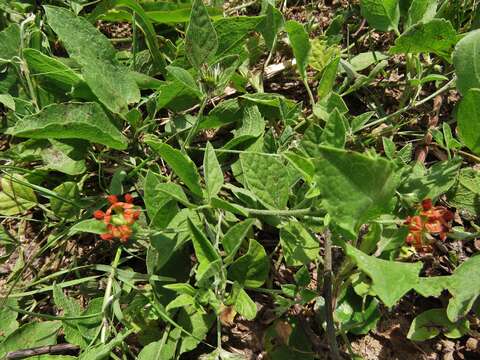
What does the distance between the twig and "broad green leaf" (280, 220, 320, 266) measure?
2.95ft

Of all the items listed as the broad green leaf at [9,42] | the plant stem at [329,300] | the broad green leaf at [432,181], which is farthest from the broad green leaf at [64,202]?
the broad green leaf at [432,181]

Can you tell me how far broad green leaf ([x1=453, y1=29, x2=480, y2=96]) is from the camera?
1701 mm

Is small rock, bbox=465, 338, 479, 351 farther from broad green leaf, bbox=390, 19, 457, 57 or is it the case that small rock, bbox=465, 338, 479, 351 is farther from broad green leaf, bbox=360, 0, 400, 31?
broad green leaf, bbox=360, 0, 400, 31

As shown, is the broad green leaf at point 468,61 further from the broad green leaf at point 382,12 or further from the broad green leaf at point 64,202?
the broad green leaf at point 64,202

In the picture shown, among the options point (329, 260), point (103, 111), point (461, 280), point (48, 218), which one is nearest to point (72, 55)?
point (103, 111)

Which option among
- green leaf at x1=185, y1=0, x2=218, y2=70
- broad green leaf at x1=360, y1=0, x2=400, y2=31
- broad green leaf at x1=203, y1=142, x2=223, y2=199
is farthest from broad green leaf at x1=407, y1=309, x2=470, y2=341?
green leaf at x1=185, y1=0, x2=218, y2=70

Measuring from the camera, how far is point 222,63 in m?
2.15

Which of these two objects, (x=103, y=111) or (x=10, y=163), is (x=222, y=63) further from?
(x=10, y=163)

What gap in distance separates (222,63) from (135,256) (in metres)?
0.88

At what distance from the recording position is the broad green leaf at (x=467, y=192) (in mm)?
1960

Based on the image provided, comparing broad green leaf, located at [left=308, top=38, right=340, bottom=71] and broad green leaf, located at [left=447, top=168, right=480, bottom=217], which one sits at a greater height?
broad green leaf, located at [left=308, top=38, right=340, bottom=71]

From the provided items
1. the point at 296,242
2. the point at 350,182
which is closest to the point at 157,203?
the point at 296,242

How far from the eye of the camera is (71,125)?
1783 mm

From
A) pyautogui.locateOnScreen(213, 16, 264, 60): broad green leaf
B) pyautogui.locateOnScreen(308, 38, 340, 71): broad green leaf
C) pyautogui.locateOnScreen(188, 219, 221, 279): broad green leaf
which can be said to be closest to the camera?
pyautogui.locateOnScreen(188, 219, 221, 279): broad green leaf
